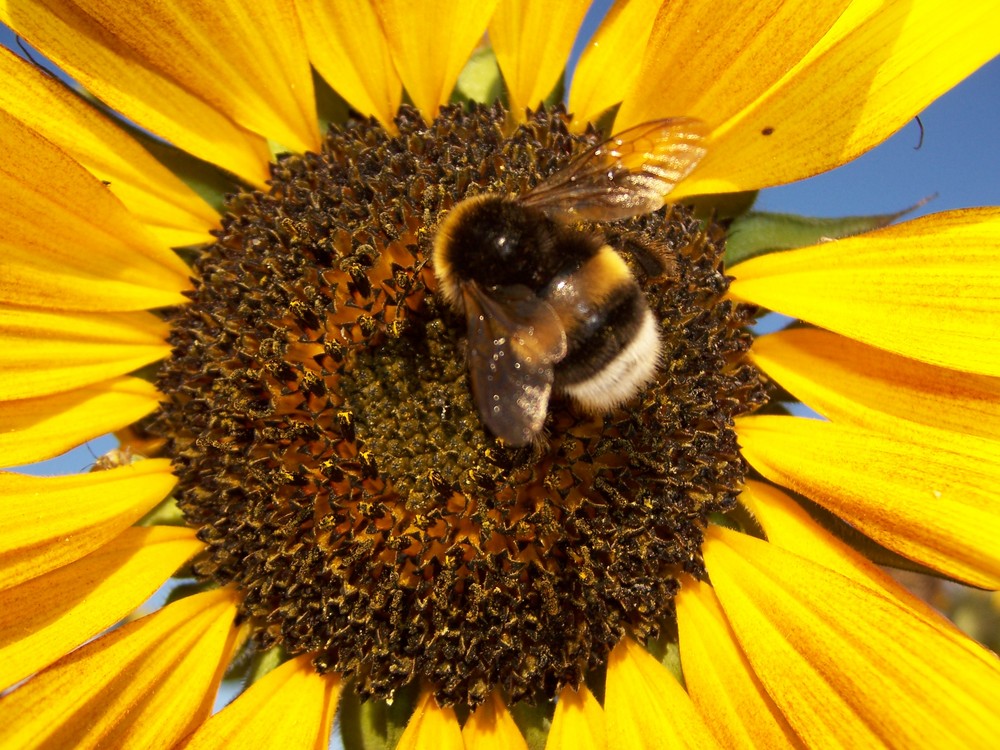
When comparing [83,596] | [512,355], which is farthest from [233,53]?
[83,596]

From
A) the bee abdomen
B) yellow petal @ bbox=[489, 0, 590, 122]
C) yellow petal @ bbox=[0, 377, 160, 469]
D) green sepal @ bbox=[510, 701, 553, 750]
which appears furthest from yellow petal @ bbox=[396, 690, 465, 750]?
yellow petal @ bbox=[489, 0, 590, 122]

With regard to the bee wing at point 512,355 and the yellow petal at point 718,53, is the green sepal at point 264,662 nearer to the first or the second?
the bee wing at point 512,355

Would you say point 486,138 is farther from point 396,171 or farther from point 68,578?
point 68,578

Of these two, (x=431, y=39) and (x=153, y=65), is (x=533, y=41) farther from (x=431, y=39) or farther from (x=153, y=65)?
(x=153, y=65)

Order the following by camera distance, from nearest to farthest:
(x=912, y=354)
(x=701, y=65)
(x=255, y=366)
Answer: (x=912, y=354), (x=701, y=65), (x=255, y=366)

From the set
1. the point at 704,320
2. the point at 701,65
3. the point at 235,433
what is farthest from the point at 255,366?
the point at 701,65

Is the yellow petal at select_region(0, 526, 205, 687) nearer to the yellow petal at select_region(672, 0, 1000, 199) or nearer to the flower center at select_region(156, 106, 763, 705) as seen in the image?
the flower center at select_region(156, 106, 763, 705)
